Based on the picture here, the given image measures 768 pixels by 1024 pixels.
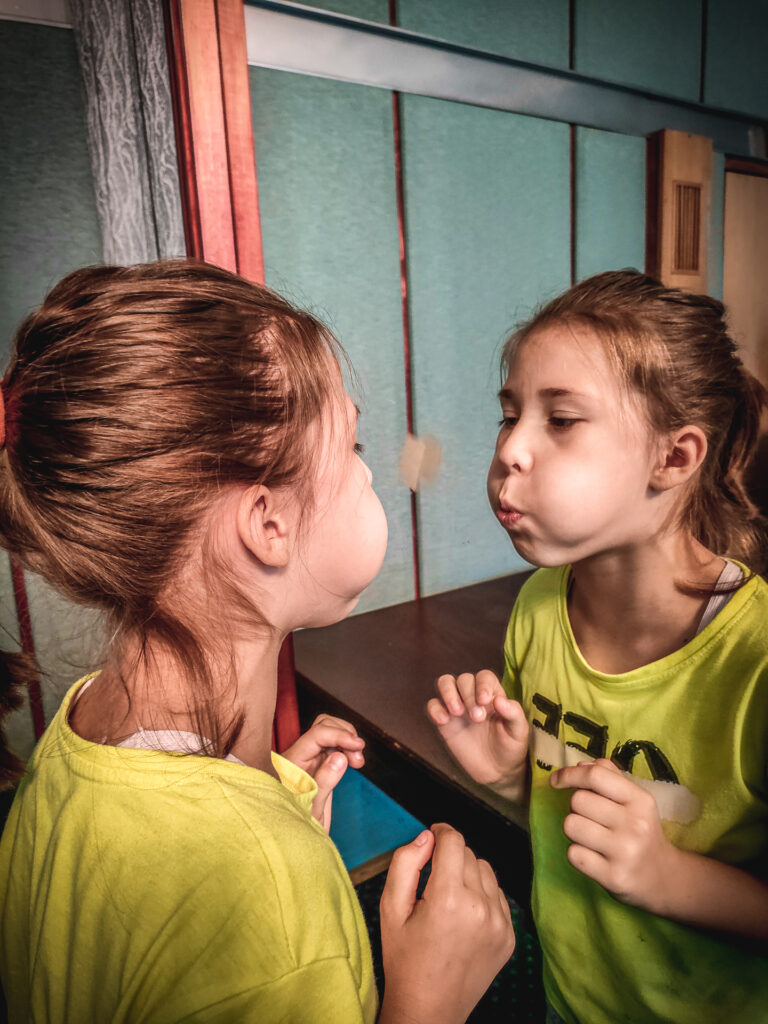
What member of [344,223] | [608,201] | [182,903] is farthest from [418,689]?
[608,201]

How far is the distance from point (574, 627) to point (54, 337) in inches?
28.4

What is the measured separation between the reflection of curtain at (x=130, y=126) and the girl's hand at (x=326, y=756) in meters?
0.90

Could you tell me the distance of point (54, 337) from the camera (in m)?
0.56

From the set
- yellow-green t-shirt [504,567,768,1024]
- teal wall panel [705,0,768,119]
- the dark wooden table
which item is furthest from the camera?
teal wall panel [705,0,768,119]

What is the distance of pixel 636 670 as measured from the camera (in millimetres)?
751

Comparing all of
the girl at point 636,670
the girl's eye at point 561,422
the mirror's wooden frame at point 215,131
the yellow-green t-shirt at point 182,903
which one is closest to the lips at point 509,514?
the girl at point 636,670

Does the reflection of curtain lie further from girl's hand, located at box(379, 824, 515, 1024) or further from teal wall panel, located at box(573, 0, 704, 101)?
teal wall panel, located at box(573, 0, 704, 101)

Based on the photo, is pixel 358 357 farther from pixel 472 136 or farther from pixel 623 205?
pixel 623 205

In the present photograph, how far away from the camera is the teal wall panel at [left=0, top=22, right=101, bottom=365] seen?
1113mm

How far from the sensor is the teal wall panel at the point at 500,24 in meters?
1.53

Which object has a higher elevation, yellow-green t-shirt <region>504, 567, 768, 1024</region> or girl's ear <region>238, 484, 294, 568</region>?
girl's ear <region>238, 484, 294, 568</region>

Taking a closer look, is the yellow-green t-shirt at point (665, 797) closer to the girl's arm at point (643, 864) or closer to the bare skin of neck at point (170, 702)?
the girl's arm at point (643, 864)

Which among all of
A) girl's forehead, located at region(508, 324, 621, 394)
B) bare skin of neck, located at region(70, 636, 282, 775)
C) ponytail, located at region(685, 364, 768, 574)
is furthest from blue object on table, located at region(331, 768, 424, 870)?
girl's forehead, located at region(508, 324, 621, 394)

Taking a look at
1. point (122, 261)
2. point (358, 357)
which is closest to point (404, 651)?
point (358, 357)
